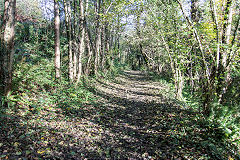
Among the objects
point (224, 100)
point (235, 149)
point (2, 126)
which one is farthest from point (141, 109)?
point (2, 126)

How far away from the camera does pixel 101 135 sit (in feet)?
17.0

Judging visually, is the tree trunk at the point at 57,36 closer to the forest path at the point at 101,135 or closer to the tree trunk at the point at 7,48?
the forest path at the point at 101,135

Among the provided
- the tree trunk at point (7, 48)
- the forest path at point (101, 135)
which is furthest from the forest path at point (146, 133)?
the tree trunk at point (7, 48)

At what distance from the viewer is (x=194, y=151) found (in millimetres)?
4168

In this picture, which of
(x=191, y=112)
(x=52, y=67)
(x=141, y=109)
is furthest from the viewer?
(x=52, y=67)

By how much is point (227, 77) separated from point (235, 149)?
214 centimetres

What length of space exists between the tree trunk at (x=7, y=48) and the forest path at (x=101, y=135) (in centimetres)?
125

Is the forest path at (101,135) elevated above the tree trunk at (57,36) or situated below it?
below

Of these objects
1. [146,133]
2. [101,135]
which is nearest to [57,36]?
[101,135]

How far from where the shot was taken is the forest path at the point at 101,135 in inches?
155

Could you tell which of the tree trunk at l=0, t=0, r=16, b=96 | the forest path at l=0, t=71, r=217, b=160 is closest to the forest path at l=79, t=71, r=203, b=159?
→ the forest path at l=0, t=71, r=217, b=160

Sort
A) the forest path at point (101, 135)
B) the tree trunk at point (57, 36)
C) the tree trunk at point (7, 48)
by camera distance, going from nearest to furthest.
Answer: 1. the forest path at point (101, 135)
2. the tree trunk at point (7, 48)
3. the tree trunk at point (57, 36)

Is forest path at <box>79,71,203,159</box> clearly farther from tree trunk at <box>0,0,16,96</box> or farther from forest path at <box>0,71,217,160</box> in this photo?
tree trunk at <box>0,0,16,96</box>

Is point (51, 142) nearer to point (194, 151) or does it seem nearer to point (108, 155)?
point (108, 155)
